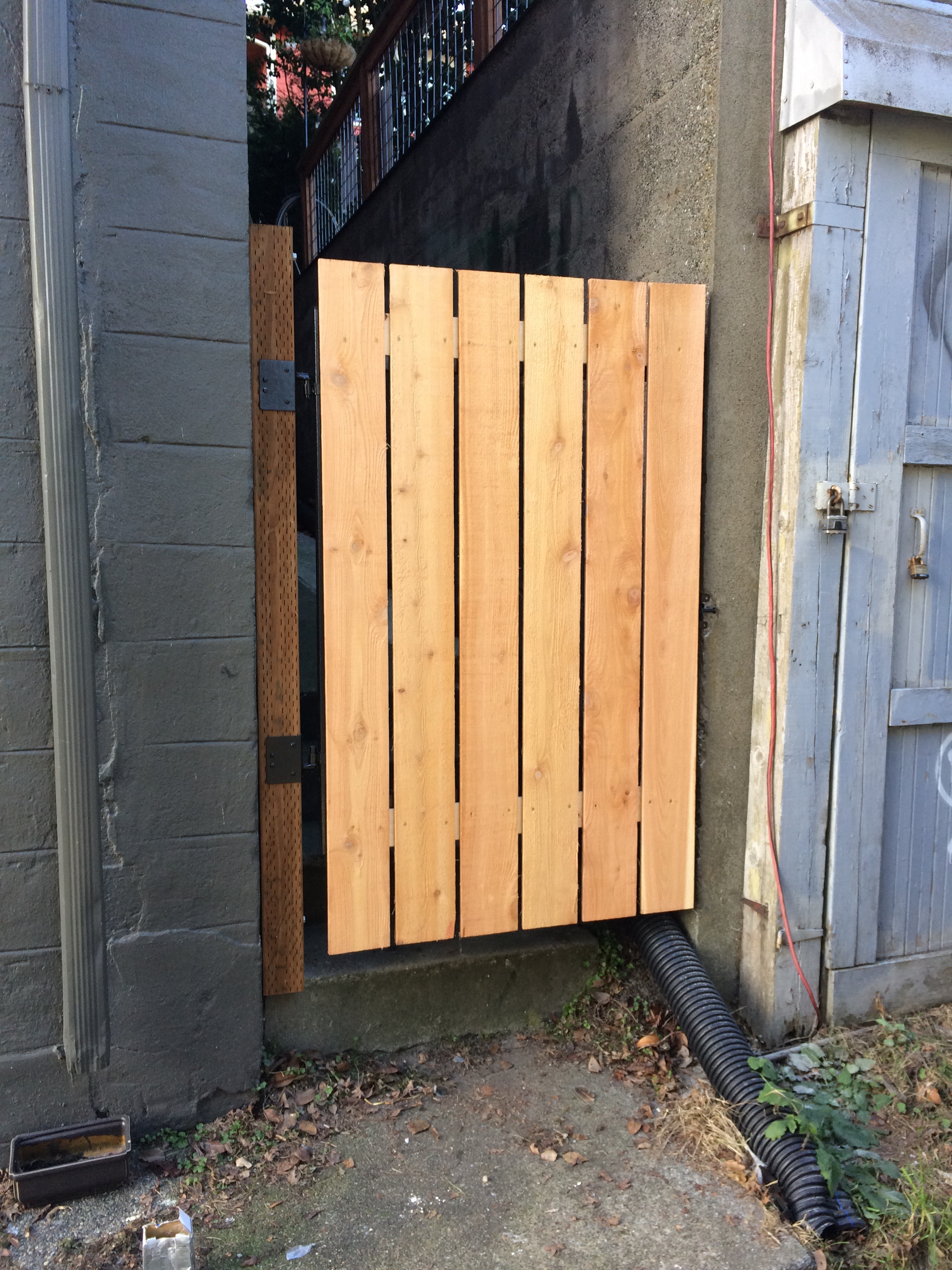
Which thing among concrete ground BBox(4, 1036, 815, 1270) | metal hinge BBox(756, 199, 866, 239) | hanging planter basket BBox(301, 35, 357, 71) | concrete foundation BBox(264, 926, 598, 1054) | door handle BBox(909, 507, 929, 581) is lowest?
concrete ground BBox(4, 1036, 815, 1270)

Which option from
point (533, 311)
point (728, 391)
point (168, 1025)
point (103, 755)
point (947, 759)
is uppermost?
point (533, 311)

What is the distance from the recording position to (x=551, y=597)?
292 centimetres

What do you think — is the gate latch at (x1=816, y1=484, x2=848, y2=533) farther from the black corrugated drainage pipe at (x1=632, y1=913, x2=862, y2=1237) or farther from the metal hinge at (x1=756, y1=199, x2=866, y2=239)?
the black corrugated drainage pipe at (x1=632, y1=913, x2=862, y2=1237)

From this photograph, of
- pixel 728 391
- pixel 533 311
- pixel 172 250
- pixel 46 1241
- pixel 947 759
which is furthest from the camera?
pixel 947 759

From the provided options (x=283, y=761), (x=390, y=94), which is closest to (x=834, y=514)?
(x=283, y=761)

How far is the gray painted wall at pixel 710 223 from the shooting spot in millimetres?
2943

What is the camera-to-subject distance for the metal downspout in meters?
2.28

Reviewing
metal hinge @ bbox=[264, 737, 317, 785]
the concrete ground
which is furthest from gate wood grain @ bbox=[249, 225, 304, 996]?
the concrete ground

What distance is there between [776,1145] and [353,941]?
128 cm

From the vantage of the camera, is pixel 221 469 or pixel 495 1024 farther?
pixel 495 1024

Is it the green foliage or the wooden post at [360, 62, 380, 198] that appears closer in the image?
the green foliage

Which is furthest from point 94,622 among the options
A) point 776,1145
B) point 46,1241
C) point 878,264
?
point 878,264

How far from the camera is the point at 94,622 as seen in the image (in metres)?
2.43

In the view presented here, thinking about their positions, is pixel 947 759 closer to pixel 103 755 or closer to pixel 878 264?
pixel 878 264
